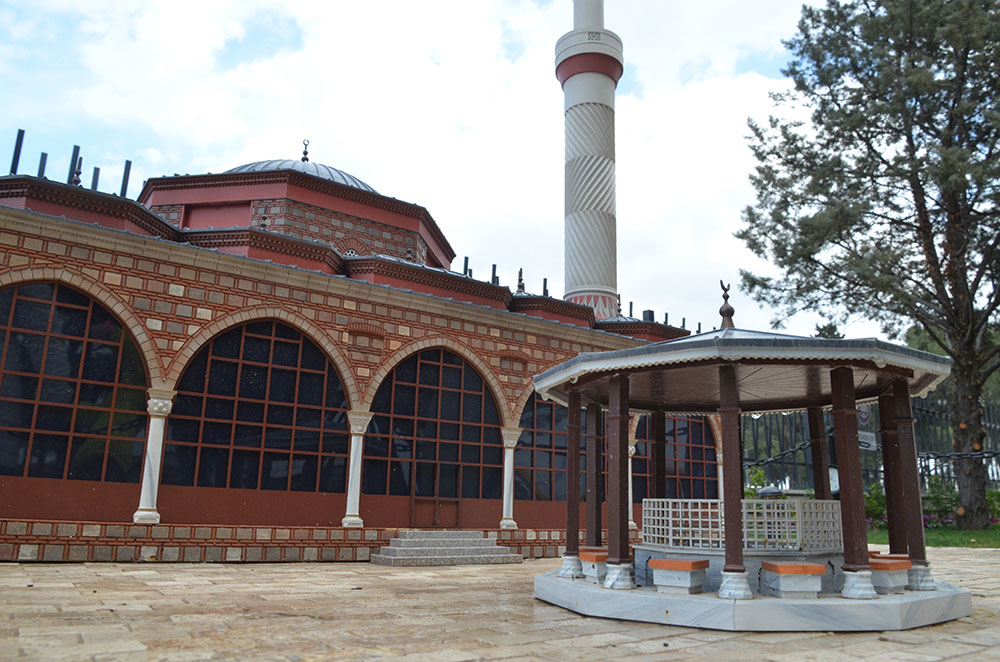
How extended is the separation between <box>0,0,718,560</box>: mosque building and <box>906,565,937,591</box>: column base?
4461 mm

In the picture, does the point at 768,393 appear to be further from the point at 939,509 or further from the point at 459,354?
the point at 939,509

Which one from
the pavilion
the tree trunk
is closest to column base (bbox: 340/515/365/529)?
the pavilion

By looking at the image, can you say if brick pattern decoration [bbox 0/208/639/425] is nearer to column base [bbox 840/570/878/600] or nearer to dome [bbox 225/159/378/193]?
dome [bbox 225/159/378/193]

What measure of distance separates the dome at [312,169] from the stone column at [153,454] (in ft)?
23.1

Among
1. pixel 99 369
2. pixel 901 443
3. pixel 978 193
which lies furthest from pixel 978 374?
pixel 99 369

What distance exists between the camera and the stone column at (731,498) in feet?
19.2

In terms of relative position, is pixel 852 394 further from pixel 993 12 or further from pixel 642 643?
pixel 993 12

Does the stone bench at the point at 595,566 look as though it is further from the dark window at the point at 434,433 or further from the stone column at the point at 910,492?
the dark window at the point at 434,433

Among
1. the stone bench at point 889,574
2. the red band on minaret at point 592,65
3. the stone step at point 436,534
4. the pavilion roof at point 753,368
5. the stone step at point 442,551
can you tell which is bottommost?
the stone step at point 442,551

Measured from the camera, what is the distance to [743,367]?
22.6 feet

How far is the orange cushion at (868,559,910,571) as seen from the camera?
6.47 metres

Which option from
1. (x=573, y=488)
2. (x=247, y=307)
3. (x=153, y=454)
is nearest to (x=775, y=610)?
(x=573, y=488)

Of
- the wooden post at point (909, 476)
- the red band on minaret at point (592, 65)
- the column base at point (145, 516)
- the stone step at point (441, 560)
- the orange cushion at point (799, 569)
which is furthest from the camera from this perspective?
the red band on minaret at point (592, 65)

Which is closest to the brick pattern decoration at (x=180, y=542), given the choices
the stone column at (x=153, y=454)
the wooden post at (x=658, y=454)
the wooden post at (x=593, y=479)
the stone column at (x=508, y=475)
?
the stone column at (x=153, y=454)
